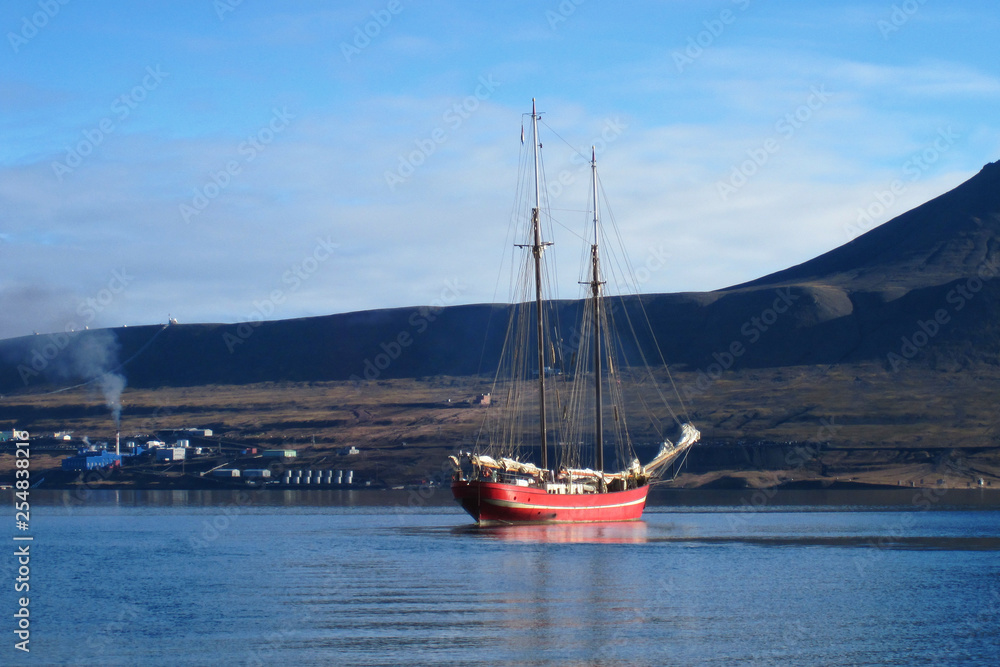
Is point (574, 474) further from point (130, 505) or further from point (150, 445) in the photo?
point (150, 445)

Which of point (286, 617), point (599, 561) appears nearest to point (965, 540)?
point (599, 561)

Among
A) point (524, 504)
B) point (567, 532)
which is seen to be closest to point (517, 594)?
point (524, 504)

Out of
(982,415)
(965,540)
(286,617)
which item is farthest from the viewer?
(982,415)

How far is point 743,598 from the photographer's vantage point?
4094cm

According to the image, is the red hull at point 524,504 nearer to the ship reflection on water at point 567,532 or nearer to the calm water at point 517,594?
the ship reflection on water at point 567,532

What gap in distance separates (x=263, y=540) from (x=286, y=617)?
109ft

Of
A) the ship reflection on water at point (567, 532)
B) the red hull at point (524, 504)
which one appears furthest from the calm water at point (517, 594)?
the red hull at point (524, 504)

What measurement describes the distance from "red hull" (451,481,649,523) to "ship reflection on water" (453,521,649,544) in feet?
2.79

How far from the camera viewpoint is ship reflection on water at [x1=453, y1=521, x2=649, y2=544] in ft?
219

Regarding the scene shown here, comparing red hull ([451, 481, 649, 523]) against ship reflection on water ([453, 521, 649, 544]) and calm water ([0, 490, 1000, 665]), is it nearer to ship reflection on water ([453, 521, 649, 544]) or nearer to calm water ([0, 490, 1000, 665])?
ship reflection on water ([453, 521, 649, 544])

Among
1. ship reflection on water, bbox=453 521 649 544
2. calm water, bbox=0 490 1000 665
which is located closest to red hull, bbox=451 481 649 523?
ship reflection on water, bbox=453 521 649 544

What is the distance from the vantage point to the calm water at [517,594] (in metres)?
30.8

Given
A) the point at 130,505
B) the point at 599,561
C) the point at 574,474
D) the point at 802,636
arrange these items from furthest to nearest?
the point at 130,505 < the point at 574,474 < the point at 599,561 < the point at 802,636

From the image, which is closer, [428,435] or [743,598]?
[743,598]
